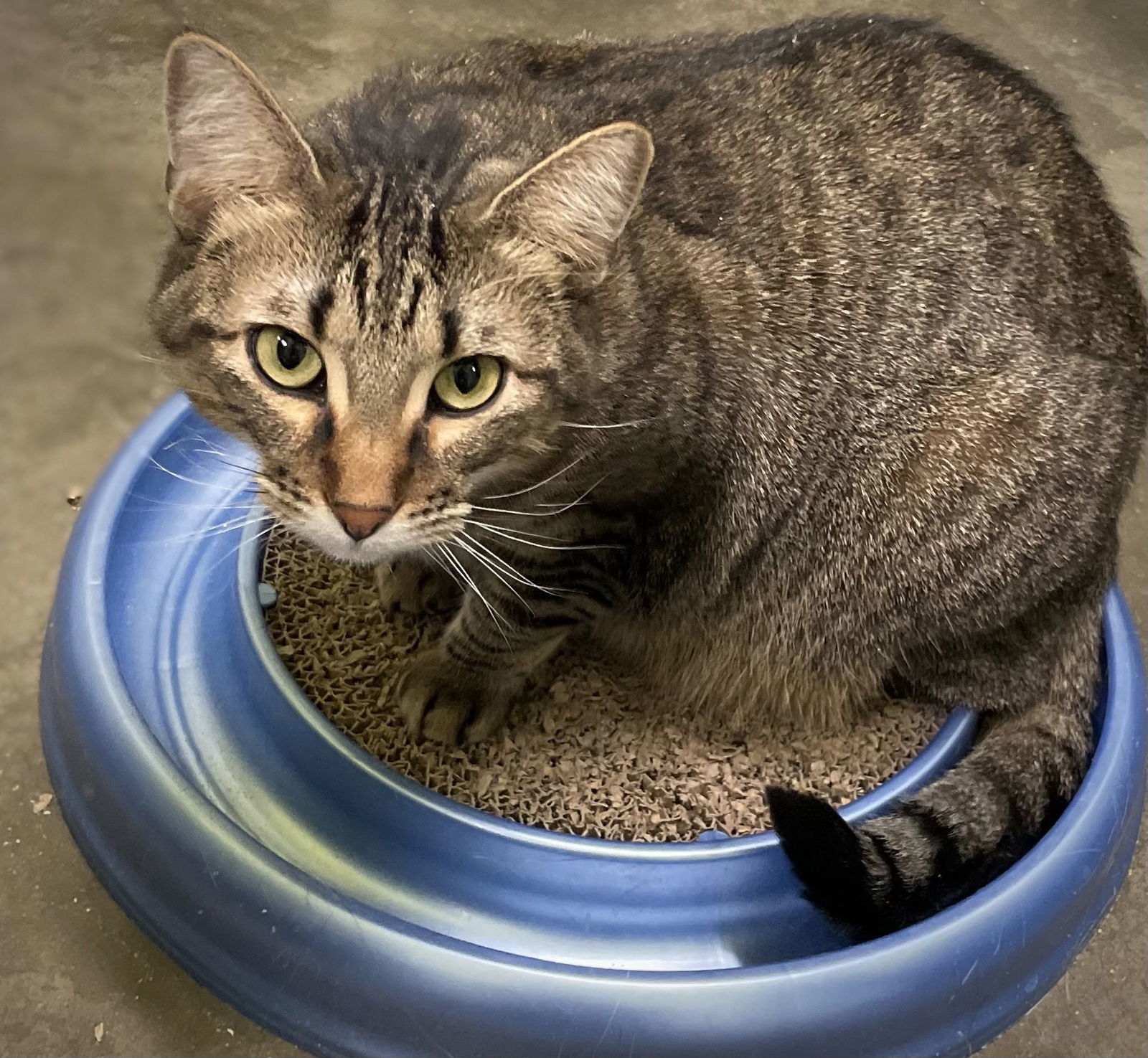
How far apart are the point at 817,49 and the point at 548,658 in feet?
2.78

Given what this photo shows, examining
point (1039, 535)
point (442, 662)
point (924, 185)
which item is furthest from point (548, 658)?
point (924, 185)

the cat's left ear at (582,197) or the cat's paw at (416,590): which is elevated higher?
the cat's left ear at (582,197)

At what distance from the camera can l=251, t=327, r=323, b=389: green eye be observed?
0.89m

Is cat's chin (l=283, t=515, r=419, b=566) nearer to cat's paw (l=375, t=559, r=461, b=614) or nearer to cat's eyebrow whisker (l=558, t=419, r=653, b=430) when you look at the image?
cat's eyebrow whisker (l=558, t=419, r=653, b=430)

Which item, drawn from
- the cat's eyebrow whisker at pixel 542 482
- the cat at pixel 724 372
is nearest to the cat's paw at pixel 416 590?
the cat at pixel 724 372

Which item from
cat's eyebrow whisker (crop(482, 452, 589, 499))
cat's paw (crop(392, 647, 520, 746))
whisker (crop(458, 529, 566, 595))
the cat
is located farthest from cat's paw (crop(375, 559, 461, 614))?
cat's eyebrow whisker (crop(482, 452, 589, 499))

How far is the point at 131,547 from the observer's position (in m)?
1.44

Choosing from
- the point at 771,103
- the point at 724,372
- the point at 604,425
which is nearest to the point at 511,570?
the point at 604,425

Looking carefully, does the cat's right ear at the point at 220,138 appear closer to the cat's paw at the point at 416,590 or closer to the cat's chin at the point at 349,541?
the cat's chin at the point at 349,541

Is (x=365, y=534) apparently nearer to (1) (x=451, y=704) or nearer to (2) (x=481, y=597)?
(2) (x=481, y=597)

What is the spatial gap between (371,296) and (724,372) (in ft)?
1.41

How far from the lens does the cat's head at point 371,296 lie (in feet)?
2.83

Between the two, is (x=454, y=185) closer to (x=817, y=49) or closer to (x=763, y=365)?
(x=763, y=365)

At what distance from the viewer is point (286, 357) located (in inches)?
35.4
